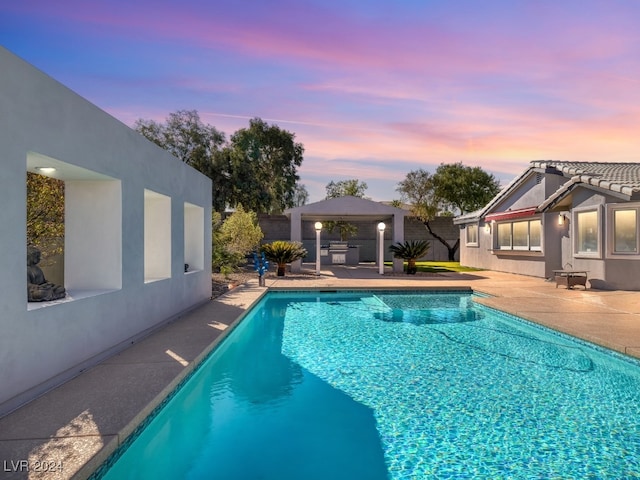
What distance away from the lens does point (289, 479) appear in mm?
3662

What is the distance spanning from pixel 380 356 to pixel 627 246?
10515 mm

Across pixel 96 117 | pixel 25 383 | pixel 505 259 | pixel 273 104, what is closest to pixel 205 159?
pixel 273 104

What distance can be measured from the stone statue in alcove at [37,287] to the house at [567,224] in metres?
14.3

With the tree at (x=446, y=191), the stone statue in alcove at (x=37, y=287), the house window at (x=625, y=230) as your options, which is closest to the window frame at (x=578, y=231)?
the house window at (x=625, y=230)

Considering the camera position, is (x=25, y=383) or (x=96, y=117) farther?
(x=96, y=117)

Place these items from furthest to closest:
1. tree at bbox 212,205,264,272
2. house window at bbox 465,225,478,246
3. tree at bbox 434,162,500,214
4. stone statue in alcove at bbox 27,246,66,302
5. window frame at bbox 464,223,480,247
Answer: tree at bbox 434,162,500,214, house window at bbox 465,225,478,246, window frame at bbox 464,223,480,247, tree at bbox 212,205,264,272, stone statue in alcove at bbox 27,246,66,302

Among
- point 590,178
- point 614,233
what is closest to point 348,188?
point 590,178

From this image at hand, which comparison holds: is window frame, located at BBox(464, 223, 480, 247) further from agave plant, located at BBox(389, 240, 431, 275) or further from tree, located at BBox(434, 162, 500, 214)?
tree, located at BBox(434, 162, 500, 214)

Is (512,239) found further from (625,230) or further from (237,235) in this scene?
(237,235)

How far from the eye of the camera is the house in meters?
13.1

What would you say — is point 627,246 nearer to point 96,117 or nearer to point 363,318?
point 363,318

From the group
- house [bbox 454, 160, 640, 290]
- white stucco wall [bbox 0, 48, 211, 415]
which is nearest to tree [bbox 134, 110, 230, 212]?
house [bbox 454, 160, 640, 290]

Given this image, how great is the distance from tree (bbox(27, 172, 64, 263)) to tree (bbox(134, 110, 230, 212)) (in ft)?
77.6

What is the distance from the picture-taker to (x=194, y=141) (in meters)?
33.2
